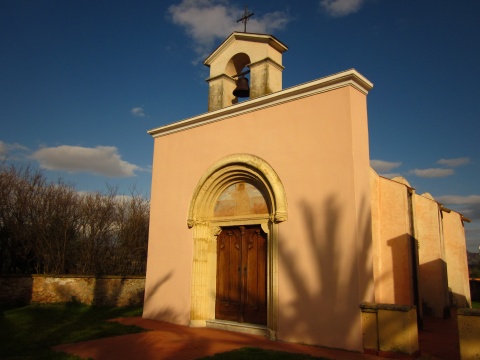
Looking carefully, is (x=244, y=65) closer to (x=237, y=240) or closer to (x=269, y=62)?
(x=269, y=62)

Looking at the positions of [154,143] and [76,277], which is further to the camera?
[76,277]

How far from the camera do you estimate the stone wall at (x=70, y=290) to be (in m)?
11.8

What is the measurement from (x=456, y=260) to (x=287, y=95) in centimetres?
955

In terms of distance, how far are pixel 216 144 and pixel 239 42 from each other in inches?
104

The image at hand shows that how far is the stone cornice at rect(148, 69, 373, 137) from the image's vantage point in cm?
720

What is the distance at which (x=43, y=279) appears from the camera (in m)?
12.4

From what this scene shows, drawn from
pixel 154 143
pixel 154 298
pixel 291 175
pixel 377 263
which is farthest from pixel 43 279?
pixel 377 263

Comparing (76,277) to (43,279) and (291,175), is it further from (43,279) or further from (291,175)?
(291,175)

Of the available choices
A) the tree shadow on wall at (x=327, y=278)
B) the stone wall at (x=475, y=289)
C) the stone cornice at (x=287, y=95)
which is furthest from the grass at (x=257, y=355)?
the stone wall at (x=475, y=289)

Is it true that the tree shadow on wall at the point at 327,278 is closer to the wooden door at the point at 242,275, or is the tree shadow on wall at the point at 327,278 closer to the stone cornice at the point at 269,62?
the wooden door at the point at 242,275

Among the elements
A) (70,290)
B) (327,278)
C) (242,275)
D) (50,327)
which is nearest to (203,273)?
(242,275)

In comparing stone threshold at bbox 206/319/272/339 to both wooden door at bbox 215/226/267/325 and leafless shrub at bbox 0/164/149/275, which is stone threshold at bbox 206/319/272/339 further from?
leafless shrub at bbox 0/164/149/275

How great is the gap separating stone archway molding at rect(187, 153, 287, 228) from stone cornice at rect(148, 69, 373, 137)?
1.08 meters

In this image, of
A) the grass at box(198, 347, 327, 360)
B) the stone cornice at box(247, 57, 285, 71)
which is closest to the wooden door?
the grass at box(198, 347, 327, 360)
